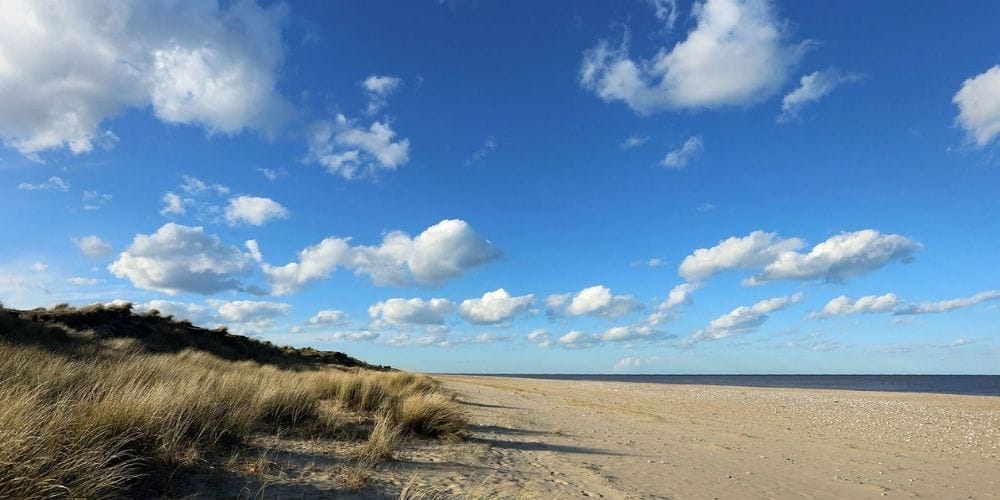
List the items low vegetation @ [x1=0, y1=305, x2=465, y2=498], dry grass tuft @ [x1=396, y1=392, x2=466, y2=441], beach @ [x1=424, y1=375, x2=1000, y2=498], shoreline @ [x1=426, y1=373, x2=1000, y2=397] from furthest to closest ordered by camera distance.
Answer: shoreline @ [x1=426, y1=373, x2=1000, y2=397] → dry grass tuft @ [x1=396, y1=392, x2=466, y2=441] → beach @ [x1=424, y1=375, x2=1000, y2=498] → low vegetation @ [x1=0, y1=305, x2=465, y2=498]

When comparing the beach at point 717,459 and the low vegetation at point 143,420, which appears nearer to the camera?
the low vegetation at point 143,420

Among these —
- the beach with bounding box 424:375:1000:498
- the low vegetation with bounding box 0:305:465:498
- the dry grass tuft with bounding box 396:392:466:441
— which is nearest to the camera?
the low vegetation with bounding box 0:305:465:498

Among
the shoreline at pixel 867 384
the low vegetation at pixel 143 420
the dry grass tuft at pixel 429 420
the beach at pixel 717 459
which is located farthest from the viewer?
the shoreline at pixel 867 384

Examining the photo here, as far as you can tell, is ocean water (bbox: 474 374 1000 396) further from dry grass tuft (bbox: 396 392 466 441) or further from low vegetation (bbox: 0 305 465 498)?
low vegetation (bbox: 0 305 465 498)

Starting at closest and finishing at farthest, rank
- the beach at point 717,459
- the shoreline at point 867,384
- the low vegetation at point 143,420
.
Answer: the low vegetation at point 143,420
the beach at point 717,459
the shoreline at point 867,384

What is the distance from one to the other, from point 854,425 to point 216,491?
2411 cm

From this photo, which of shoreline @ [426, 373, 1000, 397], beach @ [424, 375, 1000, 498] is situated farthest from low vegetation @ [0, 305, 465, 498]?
shoreline @ [426, 373, 1000, 397]

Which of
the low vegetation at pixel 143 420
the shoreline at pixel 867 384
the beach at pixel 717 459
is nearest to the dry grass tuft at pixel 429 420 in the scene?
the low vegetation at pixel 143 420

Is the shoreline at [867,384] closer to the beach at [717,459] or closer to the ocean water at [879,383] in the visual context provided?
the ocean water at [879,383]

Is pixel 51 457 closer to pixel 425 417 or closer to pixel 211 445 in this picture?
pixel 211 445

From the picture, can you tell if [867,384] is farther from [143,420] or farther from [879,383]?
[143,420]

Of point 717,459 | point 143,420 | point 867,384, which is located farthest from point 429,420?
point 867,384

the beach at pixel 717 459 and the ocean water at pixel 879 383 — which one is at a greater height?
the ocean water at pixel 879 383

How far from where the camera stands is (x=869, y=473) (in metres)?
11.0
